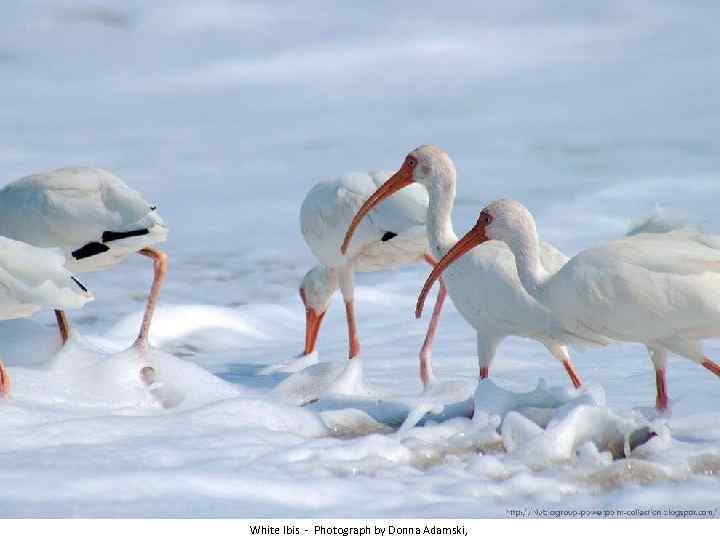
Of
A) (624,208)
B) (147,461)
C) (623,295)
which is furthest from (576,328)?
(624,208)

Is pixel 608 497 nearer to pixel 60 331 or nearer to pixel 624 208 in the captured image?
pixel 60 331

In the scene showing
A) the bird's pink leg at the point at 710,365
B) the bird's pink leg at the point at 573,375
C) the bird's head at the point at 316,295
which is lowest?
the bird's head at the point at 316,295

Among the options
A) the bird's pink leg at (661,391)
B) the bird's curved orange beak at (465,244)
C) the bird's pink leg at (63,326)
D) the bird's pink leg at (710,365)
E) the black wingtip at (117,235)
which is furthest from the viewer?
the black wingtip at (117,235)

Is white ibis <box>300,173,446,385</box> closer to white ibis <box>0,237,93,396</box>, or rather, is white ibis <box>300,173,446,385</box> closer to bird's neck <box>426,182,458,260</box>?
bird's neck <box>426,182,458,260</box>

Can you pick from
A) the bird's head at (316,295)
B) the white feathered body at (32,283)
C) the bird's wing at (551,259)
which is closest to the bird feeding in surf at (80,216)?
the white feathered body at (32,283)

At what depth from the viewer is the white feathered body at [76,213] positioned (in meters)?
7.99

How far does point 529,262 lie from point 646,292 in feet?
2.09

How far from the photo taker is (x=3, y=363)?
24.5 feet

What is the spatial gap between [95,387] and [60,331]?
66 centimetres

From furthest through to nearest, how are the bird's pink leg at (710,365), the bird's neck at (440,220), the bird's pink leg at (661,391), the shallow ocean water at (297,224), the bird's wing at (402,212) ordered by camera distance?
1. the bird's wing at (402,212)
2. the bird's neck at (440,220)
3. the bird's pink leg at (661,391)
4. the bird's pink leg at (710,365)
5. the shallow ocean water at (297,224)

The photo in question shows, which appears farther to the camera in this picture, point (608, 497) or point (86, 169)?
point (86, 169)

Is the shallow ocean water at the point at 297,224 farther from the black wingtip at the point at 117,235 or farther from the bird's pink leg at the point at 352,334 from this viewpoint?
the black wingtip at the point at 117,235

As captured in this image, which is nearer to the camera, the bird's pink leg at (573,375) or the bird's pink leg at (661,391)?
the bird's pink leg at (661,391)

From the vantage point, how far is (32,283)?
22.5 feet
